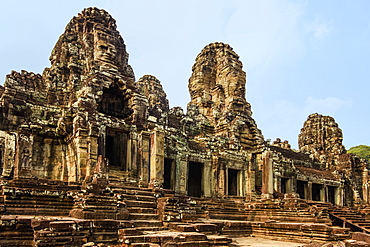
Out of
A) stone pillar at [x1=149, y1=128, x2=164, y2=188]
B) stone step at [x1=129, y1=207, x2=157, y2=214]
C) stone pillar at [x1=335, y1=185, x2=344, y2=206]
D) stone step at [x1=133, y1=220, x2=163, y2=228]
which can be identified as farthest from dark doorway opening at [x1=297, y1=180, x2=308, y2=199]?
stone step at [x1=133, y1=220, x2=163, y2=228]

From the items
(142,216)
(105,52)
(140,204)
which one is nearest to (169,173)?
(140,204)

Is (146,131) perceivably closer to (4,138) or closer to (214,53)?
Result: (4,138)

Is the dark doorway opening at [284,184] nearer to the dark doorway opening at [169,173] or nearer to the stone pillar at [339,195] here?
the stone pillar at [339,195]

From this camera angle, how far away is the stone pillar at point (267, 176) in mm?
22312

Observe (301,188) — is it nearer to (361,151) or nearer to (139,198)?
(139,198)

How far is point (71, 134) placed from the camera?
1656cm

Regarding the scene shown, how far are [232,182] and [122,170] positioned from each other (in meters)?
8.48

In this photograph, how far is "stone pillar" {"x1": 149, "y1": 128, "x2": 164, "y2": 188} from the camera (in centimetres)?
1745

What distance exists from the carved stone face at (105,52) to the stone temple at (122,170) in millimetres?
72

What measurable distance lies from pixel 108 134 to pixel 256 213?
8949 millimetres

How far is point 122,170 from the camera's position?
1788 centimetres

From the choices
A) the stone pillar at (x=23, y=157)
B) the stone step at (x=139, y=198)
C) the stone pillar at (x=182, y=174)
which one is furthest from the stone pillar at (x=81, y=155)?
the stone pillar at (x=182, y=174)

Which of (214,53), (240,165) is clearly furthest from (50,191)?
(214,53)

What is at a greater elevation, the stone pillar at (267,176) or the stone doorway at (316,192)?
the stone pillar at (267,176)
